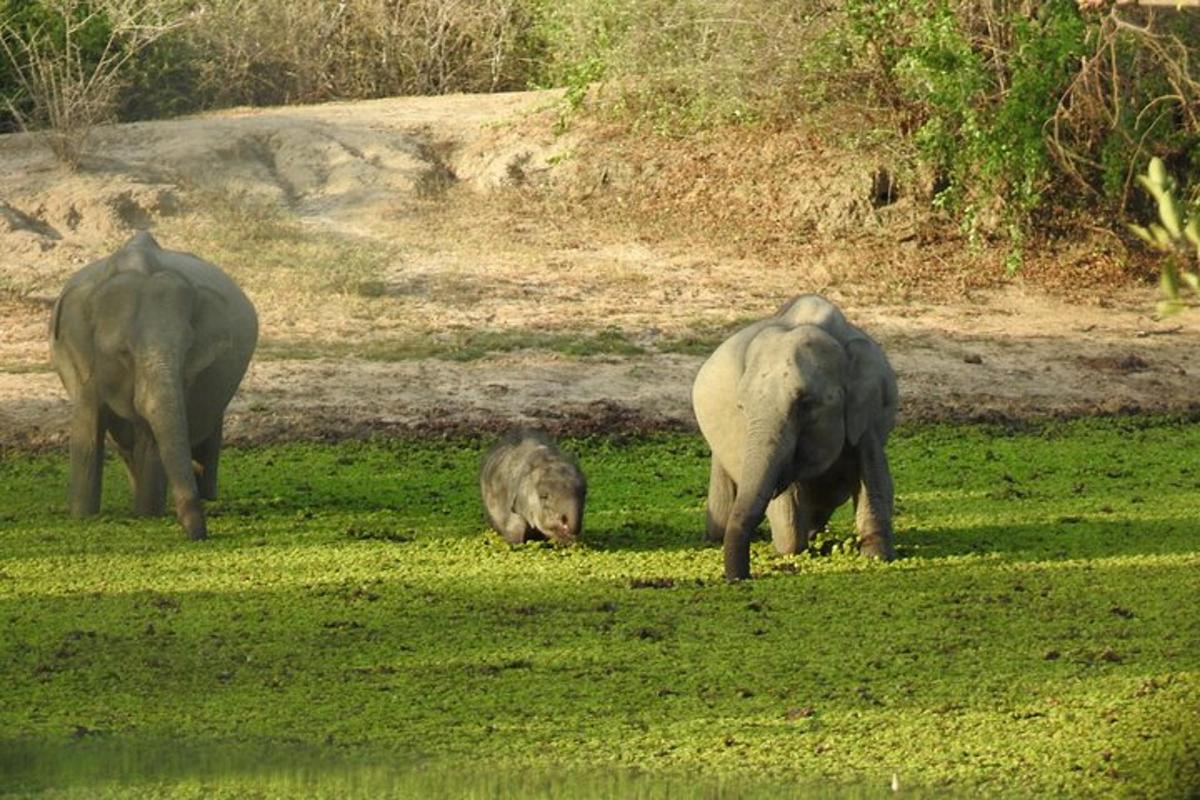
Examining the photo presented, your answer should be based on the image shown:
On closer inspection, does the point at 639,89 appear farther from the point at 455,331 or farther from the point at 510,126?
the point at 455,331

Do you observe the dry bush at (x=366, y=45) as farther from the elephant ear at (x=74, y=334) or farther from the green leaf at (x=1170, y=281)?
the green leaf at (x=1170, y=281)

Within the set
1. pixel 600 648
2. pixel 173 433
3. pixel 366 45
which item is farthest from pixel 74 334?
pixel 366 45

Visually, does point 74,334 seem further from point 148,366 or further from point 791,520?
point 791,520

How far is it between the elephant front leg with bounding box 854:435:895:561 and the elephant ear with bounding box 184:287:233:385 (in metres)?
3.92

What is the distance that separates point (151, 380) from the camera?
12.6m

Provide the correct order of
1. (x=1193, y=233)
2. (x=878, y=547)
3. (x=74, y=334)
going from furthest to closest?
(x=74, y=334), (x=878, y=547), (x=1193, y=233)

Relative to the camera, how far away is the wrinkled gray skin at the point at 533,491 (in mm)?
12039

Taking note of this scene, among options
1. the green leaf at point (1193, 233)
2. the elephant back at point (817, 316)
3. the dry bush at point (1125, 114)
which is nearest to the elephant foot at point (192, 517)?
the elephant back at point (817, 316)

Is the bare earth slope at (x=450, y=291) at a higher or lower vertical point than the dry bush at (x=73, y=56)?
lower

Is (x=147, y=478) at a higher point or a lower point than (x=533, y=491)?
lower

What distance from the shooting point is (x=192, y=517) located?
41.0ft

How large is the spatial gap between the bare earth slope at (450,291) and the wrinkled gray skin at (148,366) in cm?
273

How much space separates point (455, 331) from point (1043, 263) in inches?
241

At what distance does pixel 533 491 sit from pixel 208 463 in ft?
8.77
